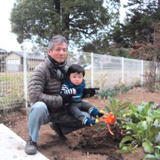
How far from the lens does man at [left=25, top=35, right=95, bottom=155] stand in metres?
1.69

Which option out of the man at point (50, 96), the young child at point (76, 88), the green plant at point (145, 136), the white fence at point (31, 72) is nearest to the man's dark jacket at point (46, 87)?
the man at point (50, 96)

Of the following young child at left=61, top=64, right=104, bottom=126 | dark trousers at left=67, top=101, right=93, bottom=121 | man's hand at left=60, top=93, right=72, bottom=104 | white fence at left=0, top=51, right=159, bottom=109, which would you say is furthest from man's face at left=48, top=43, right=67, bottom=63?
white fence at left=0, top=51, right=159, bottom=109

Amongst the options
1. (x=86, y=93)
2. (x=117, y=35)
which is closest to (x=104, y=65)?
(x=86, y=93)

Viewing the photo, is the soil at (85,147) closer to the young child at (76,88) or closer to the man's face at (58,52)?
the young child at (76,88)

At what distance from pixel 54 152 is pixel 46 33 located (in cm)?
1282

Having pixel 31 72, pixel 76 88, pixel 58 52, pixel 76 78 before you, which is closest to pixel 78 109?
pixel 76 88

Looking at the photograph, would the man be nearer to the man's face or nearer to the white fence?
the man's face

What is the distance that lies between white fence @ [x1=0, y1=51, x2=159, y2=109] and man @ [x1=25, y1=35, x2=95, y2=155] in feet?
6.01

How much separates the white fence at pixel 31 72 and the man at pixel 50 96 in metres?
1.83

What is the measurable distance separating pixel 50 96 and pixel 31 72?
7.38 ft

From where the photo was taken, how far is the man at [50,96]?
1.69 m

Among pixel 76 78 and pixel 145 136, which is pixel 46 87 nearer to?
pixel 76 78

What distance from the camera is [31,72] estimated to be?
379cm

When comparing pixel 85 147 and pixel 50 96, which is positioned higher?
pixel 50 96
